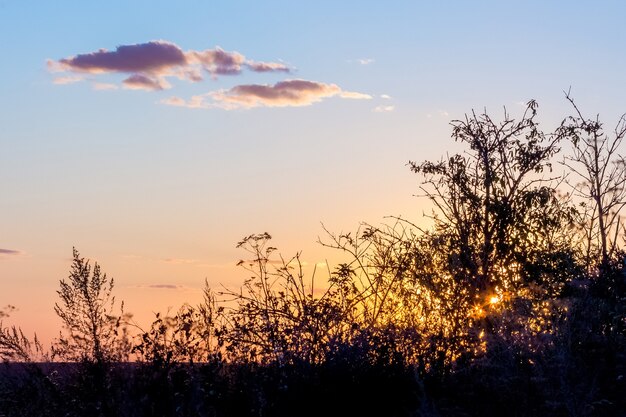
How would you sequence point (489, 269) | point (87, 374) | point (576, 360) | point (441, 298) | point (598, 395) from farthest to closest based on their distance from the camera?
point (489, 269)
point (441, 298)
point (87, 374)
point (576, 360)
point (598, 395)

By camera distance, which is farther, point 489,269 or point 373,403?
point 489,269

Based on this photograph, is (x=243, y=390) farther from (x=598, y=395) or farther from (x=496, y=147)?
(x=496, y=147)

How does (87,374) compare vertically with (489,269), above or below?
below

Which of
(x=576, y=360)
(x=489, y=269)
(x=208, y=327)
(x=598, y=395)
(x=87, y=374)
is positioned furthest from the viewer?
(x=489, y=269)

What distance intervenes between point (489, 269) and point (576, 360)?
6734mm

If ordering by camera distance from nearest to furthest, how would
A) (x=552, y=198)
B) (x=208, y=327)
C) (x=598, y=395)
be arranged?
1. (x=598, y=395)
2. (x=208, y=327)
3. (x=552, y=198)

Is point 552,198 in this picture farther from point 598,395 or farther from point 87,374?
point 87,374

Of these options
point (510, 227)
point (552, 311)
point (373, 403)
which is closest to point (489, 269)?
point (510, 227)

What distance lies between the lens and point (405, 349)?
47.6 feet

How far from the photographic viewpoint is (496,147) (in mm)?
20953

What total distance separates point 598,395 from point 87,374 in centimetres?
786

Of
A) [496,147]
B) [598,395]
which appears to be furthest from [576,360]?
[496,147]

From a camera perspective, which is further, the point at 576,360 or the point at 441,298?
the point at 441,298

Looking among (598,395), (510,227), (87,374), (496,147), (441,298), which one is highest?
(496,147)
